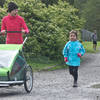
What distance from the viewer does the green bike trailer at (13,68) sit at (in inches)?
331

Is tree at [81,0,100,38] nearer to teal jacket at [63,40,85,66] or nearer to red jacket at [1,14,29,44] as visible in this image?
teal jacket at [63,40,85,66]

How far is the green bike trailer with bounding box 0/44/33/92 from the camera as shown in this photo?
8398 mm

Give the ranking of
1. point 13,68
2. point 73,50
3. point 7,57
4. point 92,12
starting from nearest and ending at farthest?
point 13,68, point 7,57, point 73,50, point 92,12

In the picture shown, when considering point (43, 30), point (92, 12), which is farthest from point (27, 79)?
point (92, 12)

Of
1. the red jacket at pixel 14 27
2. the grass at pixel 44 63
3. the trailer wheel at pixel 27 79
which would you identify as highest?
the red jacket at pixel 14 27

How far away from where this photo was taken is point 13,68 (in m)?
8.63

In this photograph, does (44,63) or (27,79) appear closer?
(27,79)

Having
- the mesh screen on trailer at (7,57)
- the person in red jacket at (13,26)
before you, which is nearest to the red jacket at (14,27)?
the person in red jacket at (13,26)

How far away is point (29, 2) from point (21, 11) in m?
0.93

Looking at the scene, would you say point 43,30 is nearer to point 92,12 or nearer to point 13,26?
point 13,26

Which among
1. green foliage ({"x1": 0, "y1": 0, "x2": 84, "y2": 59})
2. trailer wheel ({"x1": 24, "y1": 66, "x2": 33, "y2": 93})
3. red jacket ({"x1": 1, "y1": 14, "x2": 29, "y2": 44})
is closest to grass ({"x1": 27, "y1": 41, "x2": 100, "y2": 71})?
green foliage ({"x1": 0, "y1": 0, "x2": 84, "y2": 59})

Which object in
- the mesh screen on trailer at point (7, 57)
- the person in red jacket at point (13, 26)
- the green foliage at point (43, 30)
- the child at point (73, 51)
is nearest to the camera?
the mesh screen on trailer at point (7, 57)

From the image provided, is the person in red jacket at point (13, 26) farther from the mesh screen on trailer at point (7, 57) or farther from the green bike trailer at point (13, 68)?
the mesh screen on trailer at point (7, 57)

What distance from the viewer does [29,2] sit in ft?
67.8
